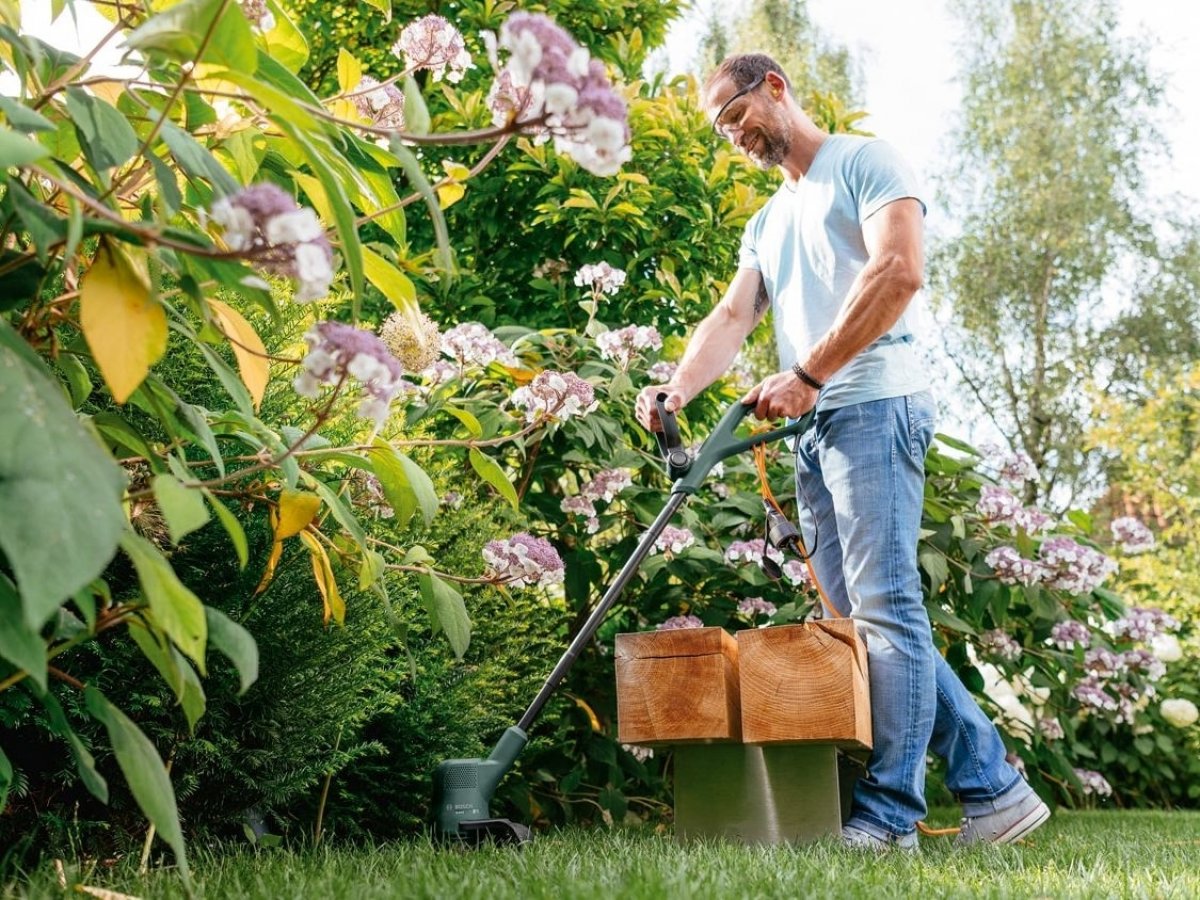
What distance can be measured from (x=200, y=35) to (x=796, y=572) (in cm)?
242

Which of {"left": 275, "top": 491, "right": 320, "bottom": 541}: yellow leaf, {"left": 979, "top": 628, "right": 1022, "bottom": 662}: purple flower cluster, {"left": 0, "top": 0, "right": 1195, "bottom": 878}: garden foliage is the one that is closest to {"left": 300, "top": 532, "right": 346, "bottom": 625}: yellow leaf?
{"left": 0, "top": 0, "right": 1195, "bottom": 878}: garden foliage

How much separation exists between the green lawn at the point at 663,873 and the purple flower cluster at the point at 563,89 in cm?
95

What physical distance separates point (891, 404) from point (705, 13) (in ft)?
52.7

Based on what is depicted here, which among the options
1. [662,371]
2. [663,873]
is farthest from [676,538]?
[663,873]

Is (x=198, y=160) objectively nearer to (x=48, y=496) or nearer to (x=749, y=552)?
(x=48, y=496)

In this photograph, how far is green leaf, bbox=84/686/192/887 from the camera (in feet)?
3.47

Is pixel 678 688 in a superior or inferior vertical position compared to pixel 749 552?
inferior

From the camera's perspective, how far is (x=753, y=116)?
2648 mm

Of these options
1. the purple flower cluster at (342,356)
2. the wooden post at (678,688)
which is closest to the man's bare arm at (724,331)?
the wooden post at (678,688)

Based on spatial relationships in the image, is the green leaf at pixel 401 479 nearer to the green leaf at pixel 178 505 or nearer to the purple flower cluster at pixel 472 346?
the green leaf at pixel 178 505

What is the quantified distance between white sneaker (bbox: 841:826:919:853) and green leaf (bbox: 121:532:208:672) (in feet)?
4.92

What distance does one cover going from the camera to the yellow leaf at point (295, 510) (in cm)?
160

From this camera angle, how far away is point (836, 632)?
2.26 meters

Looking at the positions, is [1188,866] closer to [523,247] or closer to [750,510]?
[750,510]
